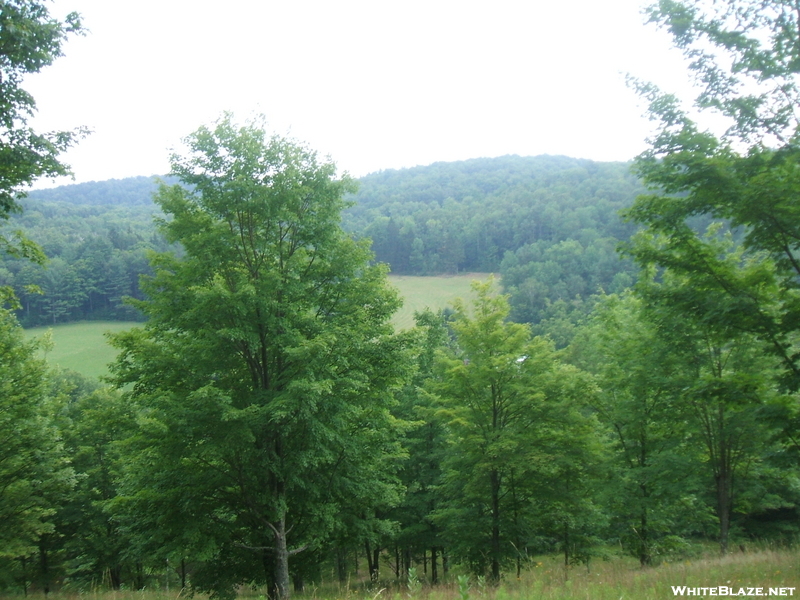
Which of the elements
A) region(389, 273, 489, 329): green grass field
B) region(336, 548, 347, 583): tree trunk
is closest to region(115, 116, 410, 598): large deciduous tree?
region(336, 548, 347, 583): tree trunk

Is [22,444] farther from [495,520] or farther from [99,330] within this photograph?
[99,330]

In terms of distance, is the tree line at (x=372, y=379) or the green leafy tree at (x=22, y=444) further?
the green leafy tree at (x=22, y=444)

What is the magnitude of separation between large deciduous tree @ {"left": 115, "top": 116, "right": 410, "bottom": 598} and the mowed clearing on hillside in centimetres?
4004

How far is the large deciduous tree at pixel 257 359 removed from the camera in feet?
31.8

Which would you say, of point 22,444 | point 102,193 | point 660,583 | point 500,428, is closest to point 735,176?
point 660,583

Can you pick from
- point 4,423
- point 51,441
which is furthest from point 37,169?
point 51,441

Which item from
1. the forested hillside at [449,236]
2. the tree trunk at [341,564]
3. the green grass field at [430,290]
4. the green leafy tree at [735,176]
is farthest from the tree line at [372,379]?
the green grass field at [430,290]

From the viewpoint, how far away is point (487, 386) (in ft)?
54.3

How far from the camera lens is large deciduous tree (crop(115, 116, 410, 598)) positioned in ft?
31.8

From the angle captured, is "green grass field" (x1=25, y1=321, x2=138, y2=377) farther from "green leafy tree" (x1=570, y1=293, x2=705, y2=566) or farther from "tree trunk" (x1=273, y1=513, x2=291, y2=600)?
"tree trunk" (x1=273, y1=513, x2=291, y2=600)

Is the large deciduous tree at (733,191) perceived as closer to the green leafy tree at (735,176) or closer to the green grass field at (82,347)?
the green leafy tree at (735,176)

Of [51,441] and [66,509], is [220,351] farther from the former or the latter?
[66,509]

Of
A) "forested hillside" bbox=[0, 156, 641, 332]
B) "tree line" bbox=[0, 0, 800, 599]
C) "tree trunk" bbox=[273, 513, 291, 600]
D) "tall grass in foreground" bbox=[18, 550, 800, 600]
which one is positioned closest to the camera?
"tall grass in foreground" bbox=[18, 550, 800, 600]

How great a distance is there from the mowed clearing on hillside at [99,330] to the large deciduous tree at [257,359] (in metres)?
40.0
